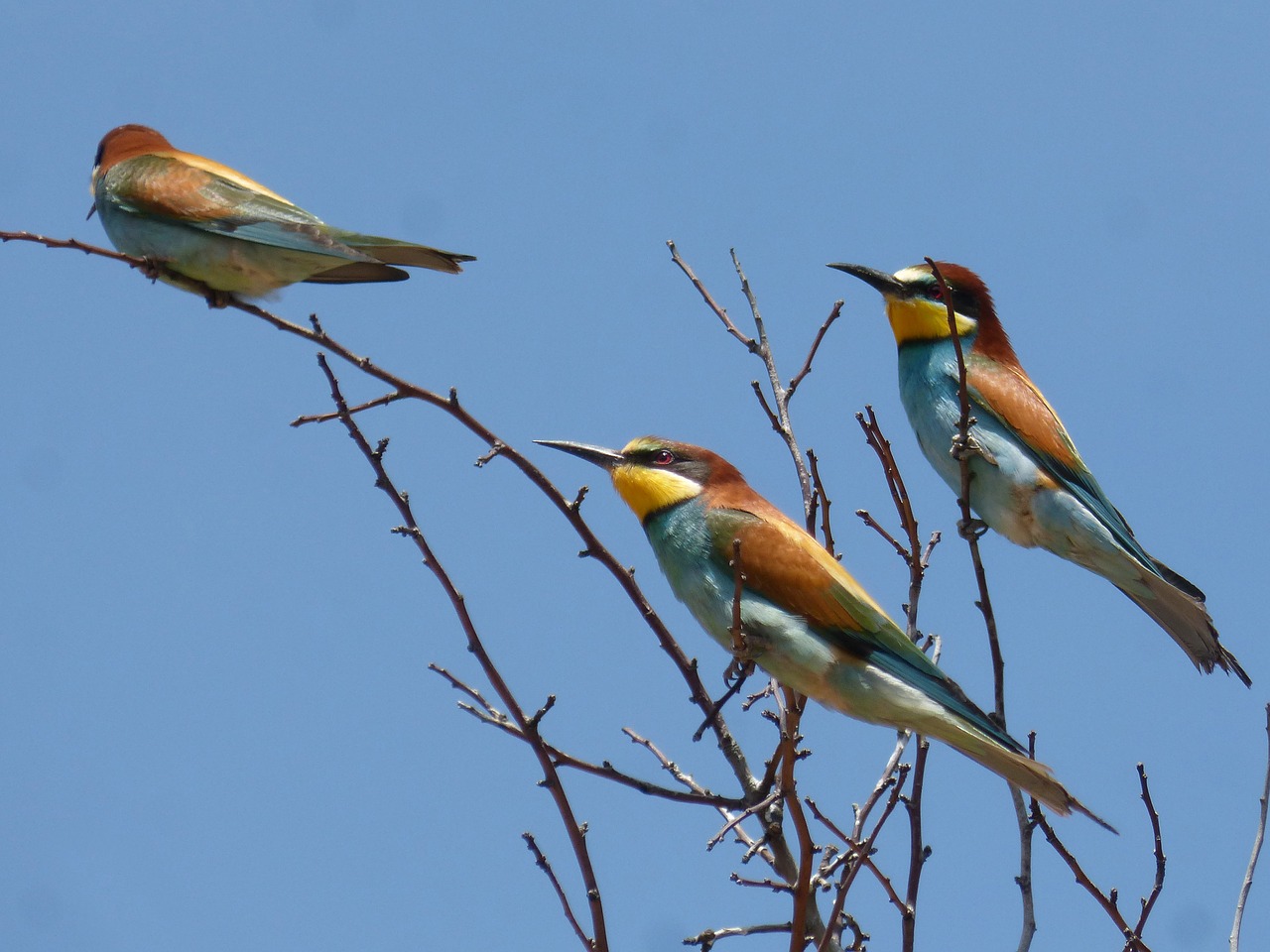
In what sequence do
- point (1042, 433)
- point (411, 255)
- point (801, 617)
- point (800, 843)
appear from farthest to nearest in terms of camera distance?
point (1042, 433) → point (411, 255) → point (801, 617) → point (800, 843)

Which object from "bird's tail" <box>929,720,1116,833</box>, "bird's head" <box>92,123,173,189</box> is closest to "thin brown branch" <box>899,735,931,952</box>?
"bird's tail" <box>929,720,1116,833</box>

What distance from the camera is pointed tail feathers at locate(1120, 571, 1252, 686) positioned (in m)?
3.91

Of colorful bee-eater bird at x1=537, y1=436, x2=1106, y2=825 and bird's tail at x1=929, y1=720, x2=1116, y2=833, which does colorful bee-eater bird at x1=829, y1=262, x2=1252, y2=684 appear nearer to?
colorful bee-eater bird at x1=537, y1=436, x2=1106, y2=825

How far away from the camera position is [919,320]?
449 cm

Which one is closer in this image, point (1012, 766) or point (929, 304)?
point (1012, 766)

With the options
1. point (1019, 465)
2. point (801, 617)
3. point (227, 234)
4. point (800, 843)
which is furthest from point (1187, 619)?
point (227, 234)

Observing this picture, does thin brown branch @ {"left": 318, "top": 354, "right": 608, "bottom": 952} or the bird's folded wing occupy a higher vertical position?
the bird's folded wing

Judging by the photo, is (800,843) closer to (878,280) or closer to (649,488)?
(649,488)

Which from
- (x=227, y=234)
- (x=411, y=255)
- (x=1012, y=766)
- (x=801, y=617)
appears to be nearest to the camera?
(x=1012, y=766)

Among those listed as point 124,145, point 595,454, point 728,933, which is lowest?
point 728,933

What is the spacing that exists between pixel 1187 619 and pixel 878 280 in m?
1.46

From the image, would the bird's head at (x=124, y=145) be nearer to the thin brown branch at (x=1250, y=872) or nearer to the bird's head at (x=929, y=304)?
the bird's head at (x=929, y=304)

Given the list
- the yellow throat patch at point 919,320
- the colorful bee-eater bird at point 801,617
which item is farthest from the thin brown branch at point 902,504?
the yellow throat patch at point 919,320

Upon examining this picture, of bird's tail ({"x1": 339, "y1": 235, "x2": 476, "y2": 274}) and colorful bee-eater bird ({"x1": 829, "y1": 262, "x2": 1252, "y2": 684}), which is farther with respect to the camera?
colorful bee-eater bird ({"x1": 829, "y1": 262, "x2": 1252, "y2": 684})
